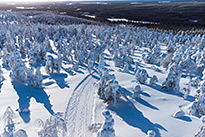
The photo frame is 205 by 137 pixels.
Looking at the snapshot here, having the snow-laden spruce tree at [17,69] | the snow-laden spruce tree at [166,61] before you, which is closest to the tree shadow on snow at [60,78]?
the snow-laden spruce tree at [17,69]

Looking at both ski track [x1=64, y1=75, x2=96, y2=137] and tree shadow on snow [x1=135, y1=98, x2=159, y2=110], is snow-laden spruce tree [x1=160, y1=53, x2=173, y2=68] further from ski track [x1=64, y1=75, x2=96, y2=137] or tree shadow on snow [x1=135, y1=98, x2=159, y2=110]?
ski track [x1=64, y1=75, x2=96, y2=137]

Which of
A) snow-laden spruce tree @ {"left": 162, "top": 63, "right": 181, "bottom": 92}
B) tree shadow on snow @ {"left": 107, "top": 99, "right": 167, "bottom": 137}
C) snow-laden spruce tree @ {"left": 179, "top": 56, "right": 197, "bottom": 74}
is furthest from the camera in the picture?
snow-laden spruce tree @ {"left": 179, "top": 56, "right": 197, "bottom": 74}

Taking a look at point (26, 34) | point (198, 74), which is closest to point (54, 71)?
point (198, 74)

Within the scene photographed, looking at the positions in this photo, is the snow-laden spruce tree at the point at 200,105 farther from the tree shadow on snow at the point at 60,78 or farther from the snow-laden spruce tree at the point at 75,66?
the snow-laden spruce tree at the point at 75,66

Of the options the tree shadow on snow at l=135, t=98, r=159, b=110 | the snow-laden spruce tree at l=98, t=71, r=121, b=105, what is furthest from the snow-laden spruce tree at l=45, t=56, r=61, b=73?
the tree shadow on snow at l=135, t=98, r=159, b=110

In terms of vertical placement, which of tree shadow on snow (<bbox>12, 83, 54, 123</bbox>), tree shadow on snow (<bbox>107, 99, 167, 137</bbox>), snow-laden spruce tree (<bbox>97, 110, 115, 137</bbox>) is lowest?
tree shadow on snow (<bbox>107, 99, 167, 137</bbox>)

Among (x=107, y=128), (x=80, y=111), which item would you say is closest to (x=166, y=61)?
(x=80, y=111)
